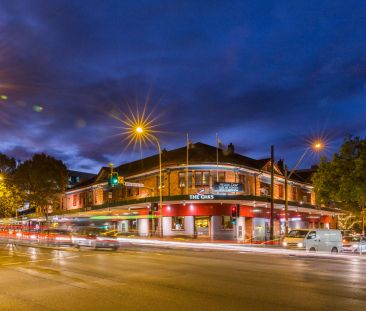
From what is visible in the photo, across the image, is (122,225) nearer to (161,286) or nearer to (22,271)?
(22,271)

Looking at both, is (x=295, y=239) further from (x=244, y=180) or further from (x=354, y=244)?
(x=244, y=180)

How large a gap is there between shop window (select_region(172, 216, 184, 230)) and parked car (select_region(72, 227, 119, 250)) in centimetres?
1763

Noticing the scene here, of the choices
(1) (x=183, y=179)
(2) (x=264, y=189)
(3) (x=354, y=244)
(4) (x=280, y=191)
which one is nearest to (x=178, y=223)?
(1) (x=183, y=179)

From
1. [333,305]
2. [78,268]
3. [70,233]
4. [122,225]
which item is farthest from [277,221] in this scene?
[333,305]

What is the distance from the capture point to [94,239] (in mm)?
29578

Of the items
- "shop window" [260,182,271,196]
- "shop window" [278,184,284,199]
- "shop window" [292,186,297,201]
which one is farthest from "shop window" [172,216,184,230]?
"shop window" [292,186,297,201]

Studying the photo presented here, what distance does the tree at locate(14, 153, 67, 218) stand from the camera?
206 feet

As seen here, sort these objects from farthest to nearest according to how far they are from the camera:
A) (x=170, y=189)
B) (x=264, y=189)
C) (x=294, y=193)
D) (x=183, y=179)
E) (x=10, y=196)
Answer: (x=294, y=193), (x=10, y=196), (x=264, y=189), (x=170, y=189), (x=183, y=179)

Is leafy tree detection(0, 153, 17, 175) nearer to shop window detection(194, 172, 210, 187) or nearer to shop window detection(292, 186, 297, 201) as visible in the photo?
shop window detection(194, 172, 210, 187)

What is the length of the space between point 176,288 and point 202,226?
34562 millimetres

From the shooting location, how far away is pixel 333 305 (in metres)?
9.78

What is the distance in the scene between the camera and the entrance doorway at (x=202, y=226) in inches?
1809

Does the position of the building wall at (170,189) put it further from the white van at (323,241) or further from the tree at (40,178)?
the white van at (323,241)

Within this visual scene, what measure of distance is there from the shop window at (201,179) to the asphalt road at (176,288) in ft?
96.5
